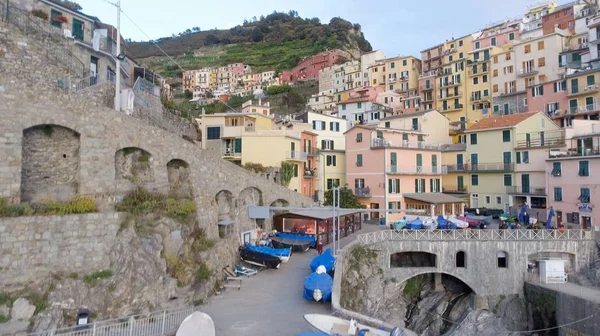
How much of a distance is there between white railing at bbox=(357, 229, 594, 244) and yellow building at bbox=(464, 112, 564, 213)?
1066cm

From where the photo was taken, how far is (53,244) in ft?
47.6

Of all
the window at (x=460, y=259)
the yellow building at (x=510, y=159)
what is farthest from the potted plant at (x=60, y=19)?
the yellow building at (x=510, y=159)

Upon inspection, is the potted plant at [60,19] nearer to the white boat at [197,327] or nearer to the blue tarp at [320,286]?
the white boat at [197,327]

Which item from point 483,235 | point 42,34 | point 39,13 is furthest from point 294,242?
point 39,13

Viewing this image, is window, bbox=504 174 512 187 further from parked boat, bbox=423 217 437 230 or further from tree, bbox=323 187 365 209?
parked boat, bbox=423 217 437 230

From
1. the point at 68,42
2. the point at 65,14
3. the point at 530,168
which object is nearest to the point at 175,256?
the point at 68,42

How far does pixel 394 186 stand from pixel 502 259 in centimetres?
1199

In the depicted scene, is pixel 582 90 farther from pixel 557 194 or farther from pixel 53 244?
pixel 53 244

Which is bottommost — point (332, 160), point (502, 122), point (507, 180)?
point (507, 180)

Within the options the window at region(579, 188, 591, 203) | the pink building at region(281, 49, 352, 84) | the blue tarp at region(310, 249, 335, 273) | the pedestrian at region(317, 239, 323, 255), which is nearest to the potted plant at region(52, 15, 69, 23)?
the blue tarp at region(310, 249, 335, 273)

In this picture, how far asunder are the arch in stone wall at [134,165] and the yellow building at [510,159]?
3294 cm

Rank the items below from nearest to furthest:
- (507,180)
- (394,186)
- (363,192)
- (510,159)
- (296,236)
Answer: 1. (296,236)
2. (394,186)
3. (363,192)
4. (510,159)
5. (507,180)

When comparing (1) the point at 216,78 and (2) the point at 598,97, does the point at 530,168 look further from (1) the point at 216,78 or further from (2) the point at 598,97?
(1) the point at 216,78

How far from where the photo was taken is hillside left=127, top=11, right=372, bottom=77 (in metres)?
114
